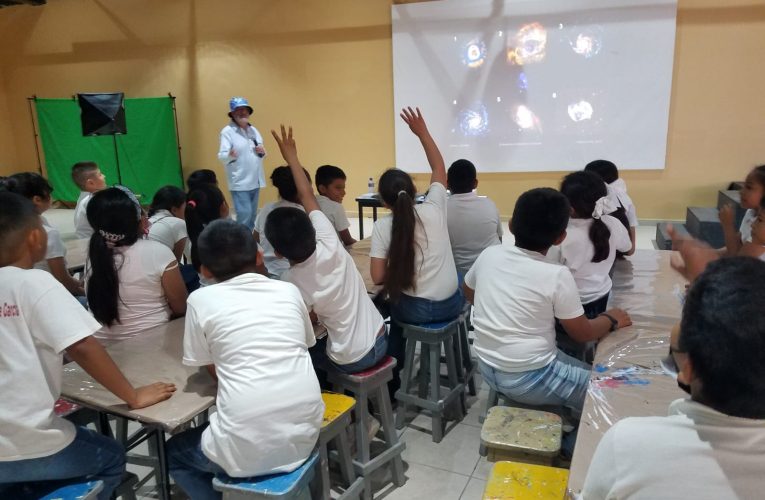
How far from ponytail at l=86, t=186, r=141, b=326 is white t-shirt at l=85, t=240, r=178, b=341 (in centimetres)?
2

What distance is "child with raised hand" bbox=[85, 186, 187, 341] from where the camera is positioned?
75.7 inches

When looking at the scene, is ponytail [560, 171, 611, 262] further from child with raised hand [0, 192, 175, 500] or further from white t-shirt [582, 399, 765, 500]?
child with raised hand [0, 192, 175, 500]

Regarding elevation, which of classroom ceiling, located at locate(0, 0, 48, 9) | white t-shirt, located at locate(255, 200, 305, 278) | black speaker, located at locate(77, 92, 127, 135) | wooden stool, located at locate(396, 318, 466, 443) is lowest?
wooden stool, located at locate(396, 318, 466, 443)

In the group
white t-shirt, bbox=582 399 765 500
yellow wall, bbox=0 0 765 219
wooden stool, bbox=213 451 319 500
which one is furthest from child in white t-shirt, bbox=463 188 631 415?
yellow wall, bbox=0 0 765 219

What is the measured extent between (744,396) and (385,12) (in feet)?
20.9

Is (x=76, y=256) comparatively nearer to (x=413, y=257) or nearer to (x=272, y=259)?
(x=272, y=259)

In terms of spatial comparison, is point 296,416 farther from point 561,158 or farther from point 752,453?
point 561,158

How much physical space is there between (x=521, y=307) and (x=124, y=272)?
1.41 meters

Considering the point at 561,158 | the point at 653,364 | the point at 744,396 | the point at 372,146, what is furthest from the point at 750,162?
the point at 744,396

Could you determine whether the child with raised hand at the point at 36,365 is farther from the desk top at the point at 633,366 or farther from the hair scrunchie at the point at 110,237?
the desk top at the point at 633,366

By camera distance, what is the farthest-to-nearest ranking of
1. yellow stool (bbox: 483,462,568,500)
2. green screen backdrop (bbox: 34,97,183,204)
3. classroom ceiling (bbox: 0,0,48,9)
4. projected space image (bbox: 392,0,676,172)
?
green screen backdrop (bbox: 34,97,183,204) < classroom ceiling (bbox: 0,0,48,9) < projected space image (bbox: 392,0,676,172) < yellow stool (bbox: 483,462,568,500)

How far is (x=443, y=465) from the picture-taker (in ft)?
7.23

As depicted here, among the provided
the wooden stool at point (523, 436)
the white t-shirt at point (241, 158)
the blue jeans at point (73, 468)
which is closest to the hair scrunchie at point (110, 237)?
the blue jeans at point (73, 468)

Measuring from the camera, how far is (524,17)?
5840mm
